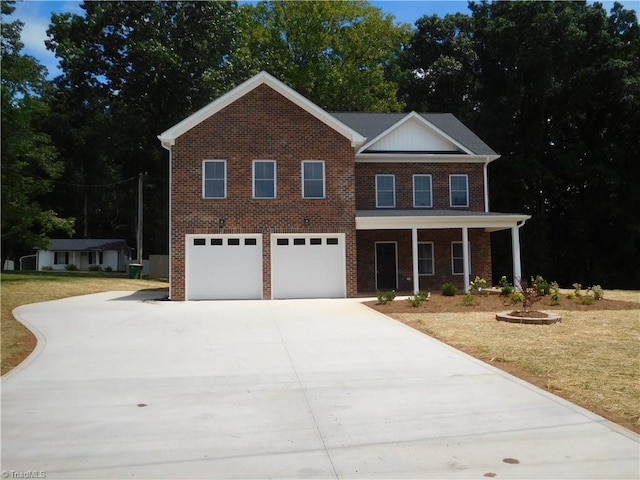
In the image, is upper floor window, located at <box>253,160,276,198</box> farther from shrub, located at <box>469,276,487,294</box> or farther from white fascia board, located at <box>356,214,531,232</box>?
shrub, located at <box>469,276,487,294</box>

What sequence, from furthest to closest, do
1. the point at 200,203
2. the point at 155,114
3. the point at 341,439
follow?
the point at 155,114
the point at 200,203
the point at 341,439

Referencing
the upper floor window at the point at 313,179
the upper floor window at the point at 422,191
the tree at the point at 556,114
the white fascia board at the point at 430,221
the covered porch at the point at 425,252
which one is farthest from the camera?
the tree at the point at 556,114

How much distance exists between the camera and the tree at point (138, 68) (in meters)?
35.8

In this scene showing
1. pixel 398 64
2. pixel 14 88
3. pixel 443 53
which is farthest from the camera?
pixel 398 64

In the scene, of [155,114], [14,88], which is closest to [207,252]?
[14,88]

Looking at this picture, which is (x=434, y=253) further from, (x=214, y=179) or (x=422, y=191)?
(x=214, y=179)

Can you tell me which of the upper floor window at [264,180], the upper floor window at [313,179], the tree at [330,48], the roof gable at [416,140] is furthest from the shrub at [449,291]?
the tree at [330,48]

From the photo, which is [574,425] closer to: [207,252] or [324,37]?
[207,252]

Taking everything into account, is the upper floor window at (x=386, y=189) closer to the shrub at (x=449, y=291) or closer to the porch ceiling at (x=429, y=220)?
the porch ceiling at (x=429, y=220)

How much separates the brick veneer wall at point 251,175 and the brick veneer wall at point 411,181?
2912mm

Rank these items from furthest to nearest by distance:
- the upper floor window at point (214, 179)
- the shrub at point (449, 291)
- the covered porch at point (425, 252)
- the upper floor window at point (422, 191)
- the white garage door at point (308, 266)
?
the upper floor window at point (422, 191) < the covered porch at point (425, 252) < the white garage door at point (308, 266) < the upper floor window at point (214, 179) < the shrub at point (449, 291)

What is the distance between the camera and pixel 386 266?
2362 cm

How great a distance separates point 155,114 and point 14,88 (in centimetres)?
982

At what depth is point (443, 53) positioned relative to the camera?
4178 cm
